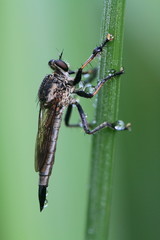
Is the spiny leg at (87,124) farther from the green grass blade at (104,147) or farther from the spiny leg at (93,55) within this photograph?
the spiny leg at (93,55)

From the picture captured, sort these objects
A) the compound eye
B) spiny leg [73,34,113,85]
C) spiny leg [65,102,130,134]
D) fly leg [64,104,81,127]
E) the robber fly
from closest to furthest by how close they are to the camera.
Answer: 1. spiny leg [73,34,113,85]
2. spiny leg [65,102,130,134]
3. the robber fly
4. the compound eye
5. fly leg [64,104,81,127]

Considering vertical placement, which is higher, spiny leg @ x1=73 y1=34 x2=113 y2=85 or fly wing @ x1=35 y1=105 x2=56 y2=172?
spiny leg @ x1=73 y1=34 x2=113 y2=85

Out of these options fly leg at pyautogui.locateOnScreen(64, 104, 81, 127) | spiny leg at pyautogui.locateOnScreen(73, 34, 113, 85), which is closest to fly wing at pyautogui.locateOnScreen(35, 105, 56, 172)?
fly leg at pyautogui.locateOnScreen(64, 104, 81, 127)

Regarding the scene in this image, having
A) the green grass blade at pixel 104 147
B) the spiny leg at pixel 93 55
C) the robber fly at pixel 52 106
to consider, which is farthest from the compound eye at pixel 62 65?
the green grass blade at pixel 104 147

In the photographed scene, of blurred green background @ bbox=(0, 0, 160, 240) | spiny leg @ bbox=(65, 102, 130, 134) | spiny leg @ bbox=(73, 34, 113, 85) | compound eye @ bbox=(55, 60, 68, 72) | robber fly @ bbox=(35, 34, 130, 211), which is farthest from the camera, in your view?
compound eye @ bbox=(55, 60, 68, 72)

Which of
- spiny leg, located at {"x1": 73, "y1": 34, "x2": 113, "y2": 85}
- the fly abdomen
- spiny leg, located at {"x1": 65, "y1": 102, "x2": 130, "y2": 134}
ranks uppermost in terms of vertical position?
spiny leg, located at {"x1": 73, "y1": 34, "x2": 113, "y2": 85}

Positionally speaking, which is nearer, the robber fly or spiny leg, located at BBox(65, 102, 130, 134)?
spiny leg, located at BBox(65, 102, 130, 134)

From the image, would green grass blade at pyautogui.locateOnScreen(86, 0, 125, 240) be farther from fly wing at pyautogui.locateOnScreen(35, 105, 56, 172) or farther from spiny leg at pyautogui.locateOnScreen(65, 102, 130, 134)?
fly wing at pyautogui.locateOnScreen(35, 105, 56, 172)
